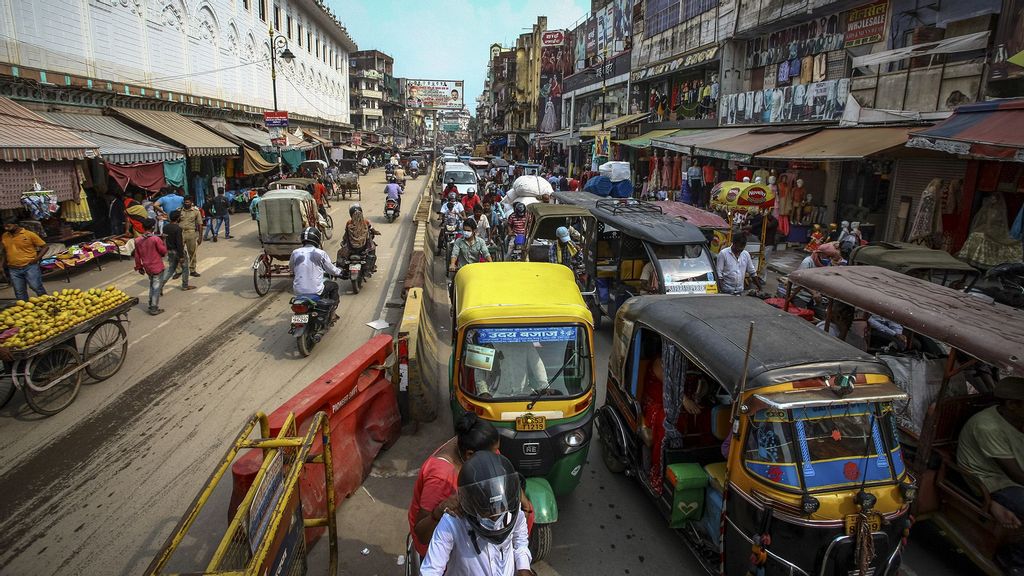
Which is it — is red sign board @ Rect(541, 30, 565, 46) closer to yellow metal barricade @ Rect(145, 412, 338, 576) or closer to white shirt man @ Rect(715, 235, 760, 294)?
white shirt man @ Rect(715, 235, 760, 294)

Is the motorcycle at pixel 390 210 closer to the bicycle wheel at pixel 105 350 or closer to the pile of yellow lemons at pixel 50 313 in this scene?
the bicycle wheel at pixel 105 350

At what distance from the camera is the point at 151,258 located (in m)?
10.2

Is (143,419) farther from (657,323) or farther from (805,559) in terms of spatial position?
(805,559)

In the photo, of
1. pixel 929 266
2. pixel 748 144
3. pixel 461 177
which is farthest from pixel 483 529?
pixel 461 177

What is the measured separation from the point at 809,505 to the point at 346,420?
159 inches

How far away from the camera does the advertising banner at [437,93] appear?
96.6 metres

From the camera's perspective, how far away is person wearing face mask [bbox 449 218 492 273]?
11922 mm

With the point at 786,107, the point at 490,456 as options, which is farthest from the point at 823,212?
the point at 490,456

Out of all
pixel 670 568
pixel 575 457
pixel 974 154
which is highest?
pixel 974 154

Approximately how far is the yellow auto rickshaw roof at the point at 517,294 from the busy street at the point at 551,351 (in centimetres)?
5

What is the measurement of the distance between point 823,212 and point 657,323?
14741 millimetres

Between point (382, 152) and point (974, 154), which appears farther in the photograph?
point (382, 152)

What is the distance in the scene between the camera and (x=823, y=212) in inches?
678

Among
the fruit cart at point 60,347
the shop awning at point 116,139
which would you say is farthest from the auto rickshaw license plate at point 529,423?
the shop awning at point 116,139
